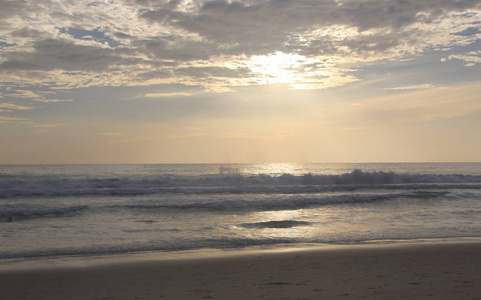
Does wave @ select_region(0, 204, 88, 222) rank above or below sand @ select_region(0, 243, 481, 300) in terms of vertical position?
above

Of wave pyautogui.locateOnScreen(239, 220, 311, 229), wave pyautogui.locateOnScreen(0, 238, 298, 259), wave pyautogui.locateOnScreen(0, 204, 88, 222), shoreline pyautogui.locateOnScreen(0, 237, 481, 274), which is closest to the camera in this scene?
shoreline pyautogui.locateOnScreen(0, 237, 481, 274)

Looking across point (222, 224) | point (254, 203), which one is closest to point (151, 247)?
point (222, 224)

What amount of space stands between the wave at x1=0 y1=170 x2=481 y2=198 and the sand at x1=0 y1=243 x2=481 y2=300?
57.3 ft

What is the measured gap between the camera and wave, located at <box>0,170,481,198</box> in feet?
80.2

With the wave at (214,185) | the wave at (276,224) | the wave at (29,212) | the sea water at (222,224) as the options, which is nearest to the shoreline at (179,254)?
the sea water at (222,224)

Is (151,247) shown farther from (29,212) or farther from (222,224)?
(29,212)

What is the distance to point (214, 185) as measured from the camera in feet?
107

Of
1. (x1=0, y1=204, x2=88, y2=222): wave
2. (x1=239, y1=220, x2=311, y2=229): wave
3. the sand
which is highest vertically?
(x1=0, y1=204, x2=88, y2=222): wave

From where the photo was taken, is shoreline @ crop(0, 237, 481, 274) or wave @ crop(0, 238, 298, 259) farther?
wave @ crop(0, 238, 298, 259)

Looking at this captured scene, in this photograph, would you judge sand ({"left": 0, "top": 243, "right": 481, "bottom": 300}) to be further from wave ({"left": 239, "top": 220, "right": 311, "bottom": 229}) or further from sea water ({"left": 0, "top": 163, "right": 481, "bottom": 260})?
wave ({"left": 239, "top": 220, "right": 311, "bottom": 229})

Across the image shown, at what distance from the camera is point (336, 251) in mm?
8508

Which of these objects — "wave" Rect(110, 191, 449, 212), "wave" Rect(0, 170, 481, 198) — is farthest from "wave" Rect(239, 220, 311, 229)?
"wave" Rect(0, 170, 481, 198)

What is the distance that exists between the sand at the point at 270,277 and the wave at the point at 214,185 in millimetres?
17474

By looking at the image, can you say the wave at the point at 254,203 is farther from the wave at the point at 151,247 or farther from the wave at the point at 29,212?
the wave at the point at 151,247
